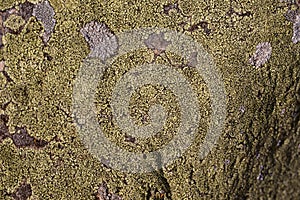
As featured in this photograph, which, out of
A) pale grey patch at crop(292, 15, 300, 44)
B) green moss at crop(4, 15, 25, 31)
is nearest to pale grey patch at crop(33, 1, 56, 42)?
green moss at crop(4, 15, 25, 31)

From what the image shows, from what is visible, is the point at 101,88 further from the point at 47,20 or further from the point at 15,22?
the point at 15,22

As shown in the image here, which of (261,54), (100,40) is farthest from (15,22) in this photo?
(261,54)

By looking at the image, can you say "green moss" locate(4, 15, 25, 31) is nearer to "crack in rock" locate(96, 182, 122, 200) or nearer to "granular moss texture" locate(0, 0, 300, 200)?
"granular moss texture" locate(0, 0, 300, 200)

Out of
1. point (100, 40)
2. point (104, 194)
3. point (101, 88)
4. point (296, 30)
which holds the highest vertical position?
point (296, 30)

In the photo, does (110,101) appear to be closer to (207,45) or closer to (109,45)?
(109,45)

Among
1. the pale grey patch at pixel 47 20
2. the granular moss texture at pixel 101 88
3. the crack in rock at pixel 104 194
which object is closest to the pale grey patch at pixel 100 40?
the granular moss texture at pixel 101 88
